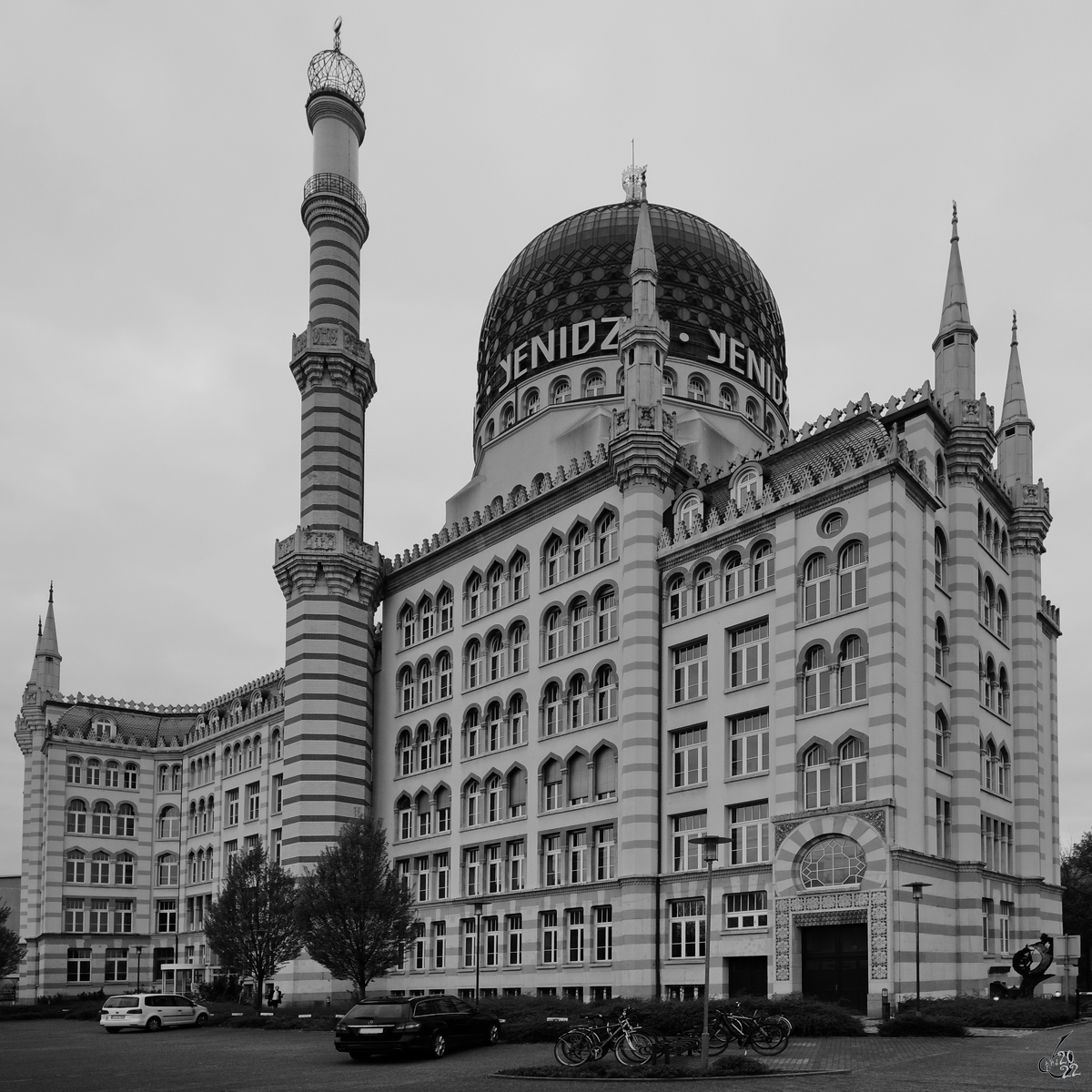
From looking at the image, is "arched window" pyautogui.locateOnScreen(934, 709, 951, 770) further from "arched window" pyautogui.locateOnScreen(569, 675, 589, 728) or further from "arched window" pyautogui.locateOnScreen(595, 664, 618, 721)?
"arched window" pyautogui.locateOnScreen(569, 675, 589, 728)

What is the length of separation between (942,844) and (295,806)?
104ft

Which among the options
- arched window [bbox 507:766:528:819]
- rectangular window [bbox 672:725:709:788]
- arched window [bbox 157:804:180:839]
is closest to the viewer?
rectangular window [bbox 672:725:709:788]

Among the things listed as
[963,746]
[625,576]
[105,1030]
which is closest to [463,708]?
[625,576]

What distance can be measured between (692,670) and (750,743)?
13.9 ft

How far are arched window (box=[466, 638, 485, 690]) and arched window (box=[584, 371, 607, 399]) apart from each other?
14860 millimetres

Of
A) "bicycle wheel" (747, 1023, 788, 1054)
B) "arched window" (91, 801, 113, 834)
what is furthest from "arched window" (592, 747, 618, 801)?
"arched window" (91, 801, 113, 834)

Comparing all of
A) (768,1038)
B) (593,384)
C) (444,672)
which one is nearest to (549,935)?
(444,672)

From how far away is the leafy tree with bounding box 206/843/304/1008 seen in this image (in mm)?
57344

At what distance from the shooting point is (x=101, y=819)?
322ft

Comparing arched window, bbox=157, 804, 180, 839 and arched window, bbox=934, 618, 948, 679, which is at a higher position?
arched window, bbox=934, 618, 948, 679

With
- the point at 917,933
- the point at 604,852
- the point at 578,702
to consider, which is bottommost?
the point at 917,933

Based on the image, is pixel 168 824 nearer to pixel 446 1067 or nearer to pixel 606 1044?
pixel 446 1067

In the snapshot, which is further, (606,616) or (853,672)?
(606,616)

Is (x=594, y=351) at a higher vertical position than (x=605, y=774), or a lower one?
higher
